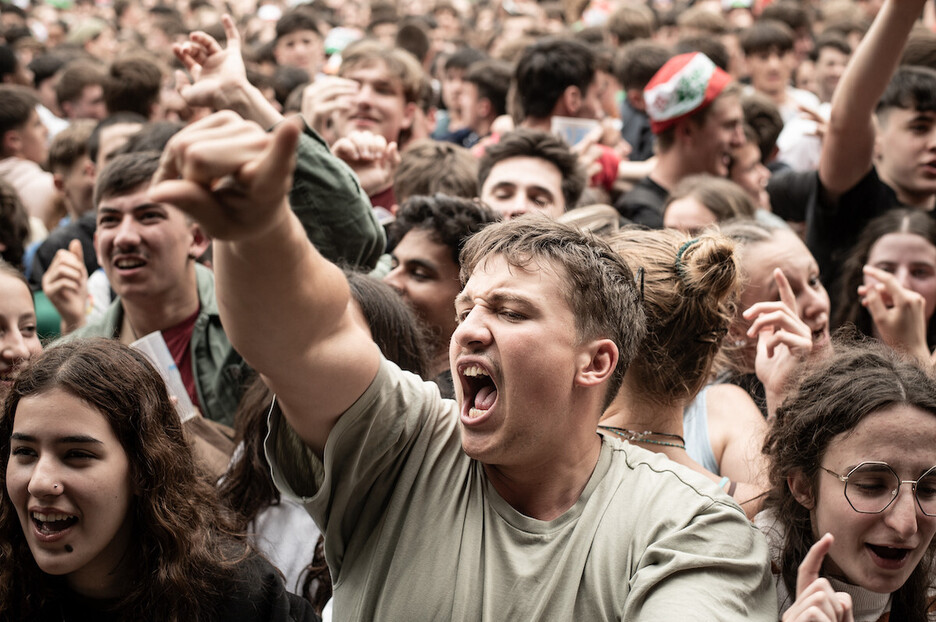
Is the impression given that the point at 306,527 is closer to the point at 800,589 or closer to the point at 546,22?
the point at 800,589

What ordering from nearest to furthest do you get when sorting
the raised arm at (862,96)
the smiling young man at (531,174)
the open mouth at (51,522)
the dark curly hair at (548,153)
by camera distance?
the open mouth at (51,522)
the raised arm at (862,96)
the smiling young man at (531,174)
the dark curly hair at (548,153)

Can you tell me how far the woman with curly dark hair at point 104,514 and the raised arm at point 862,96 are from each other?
2396 mm

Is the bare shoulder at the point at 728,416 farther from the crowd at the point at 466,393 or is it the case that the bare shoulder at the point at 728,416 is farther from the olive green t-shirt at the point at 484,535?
the olive green t-shirt at the point at 484,535

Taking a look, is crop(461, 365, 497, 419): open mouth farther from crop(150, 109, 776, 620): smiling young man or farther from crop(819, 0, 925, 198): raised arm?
crop(819, 0, 925, 198): raised arm

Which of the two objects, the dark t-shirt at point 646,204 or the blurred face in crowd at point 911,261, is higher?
the blurred face in crowd at point 911,261

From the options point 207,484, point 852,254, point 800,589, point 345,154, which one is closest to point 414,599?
point 800,589

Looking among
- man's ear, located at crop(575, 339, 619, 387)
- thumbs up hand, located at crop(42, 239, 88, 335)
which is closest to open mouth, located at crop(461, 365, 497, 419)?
man's ear, located at crop(575, 339, 619, 387)

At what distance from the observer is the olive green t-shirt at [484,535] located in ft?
5.74

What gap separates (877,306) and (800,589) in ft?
5.29

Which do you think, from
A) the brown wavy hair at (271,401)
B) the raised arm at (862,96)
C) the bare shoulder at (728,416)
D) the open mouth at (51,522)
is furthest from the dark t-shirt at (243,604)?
the raised arm at (862,96)

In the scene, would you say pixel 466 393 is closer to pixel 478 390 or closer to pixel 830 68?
pixel 478 390

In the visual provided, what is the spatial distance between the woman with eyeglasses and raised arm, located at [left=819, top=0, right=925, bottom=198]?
4.39 feet

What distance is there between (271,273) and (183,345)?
6.88 feet

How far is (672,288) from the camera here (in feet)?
7.84
